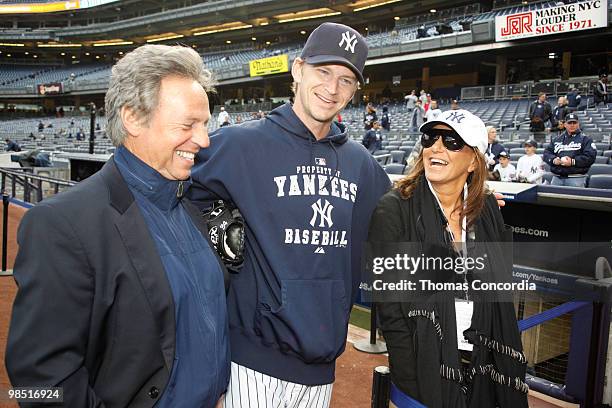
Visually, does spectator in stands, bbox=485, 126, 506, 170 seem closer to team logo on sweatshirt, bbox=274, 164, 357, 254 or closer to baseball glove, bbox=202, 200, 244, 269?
team logo on sweatshirt, bbox=274, 164, 357, 254

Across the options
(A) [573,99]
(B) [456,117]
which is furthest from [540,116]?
(B) [456,117]

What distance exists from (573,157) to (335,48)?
5.85 m

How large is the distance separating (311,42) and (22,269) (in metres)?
1.28

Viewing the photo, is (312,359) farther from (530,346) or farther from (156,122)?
(530,346)

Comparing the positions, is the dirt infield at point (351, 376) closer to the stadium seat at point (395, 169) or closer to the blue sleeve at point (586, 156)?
the blue sleeve at point (586, 156)

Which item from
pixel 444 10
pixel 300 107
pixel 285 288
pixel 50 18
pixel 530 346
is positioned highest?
pixel 50 18

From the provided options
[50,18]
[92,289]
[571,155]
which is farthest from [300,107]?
[50,18]

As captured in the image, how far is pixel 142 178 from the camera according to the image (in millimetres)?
1376

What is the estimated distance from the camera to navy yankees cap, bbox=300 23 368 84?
186 cm

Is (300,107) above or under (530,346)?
above

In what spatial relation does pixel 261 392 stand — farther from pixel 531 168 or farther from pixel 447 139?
pixel 531 168

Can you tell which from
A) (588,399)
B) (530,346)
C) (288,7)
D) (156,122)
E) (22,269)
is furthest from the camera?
(288,7)

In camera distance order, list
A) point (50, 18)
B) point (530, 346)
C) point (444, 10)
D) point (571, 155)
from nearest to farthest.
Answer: point (530, 346) < point (571, 155) < point (444, 10) < point (50, 18)

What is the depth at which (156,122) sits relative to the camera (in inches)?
53.8
